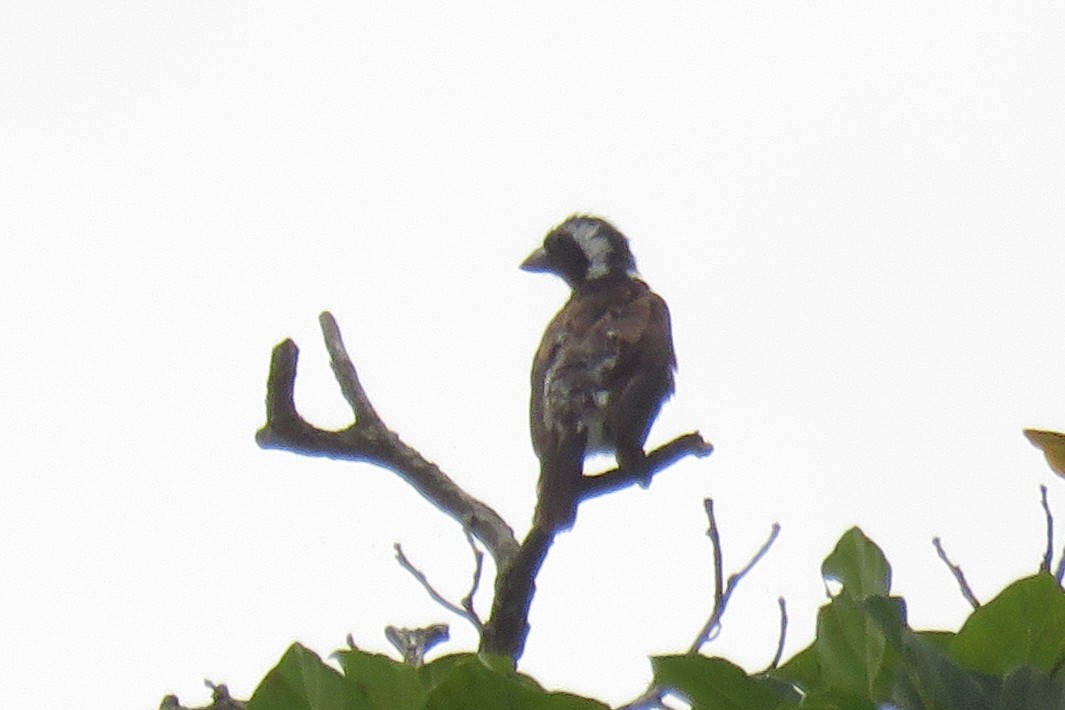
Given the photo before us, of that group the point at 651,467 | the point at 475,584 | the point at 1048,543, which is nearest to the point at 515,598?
the point at 475,584

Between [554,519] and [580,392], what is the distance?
192 centimetres

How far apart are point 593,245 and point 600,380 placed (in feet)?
6.46

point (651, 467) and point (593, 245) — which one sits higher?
point (593, 245)

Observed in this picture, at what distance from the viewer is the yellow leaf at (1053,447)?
223 cm

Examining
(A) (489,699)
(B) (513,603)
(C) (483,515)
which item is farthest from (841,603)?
(C) (483,515)

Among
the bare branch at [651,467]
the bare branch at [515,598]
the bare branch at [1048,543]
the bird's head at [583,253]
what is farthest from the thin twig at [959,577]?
the bird's head at [583,253]

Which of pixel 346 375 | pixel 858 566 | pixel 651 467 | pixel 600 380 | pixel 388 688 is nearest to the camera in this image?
pixel 388 688

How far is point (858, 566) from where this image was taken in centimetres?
251

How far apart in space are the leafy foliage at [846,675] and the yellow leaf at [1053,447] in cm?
17

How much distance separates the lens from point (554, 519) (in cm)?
495

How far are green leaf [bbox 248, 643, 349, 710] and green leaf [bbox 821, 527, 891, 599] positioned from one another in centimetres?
82

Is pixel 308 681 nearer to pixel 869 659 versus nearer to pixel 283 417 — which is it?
pixel 869 659

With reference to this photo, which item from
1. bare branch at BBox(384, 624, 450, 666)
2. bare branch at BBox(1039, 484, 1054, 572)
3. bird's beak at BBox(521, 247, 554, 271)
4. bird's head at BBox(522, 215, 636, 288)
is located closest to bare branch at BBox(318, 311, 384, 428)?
bare branch at BBox(384, 624, 450, 666)

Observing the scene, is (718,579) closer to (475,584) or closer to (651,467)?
(475,584)
